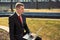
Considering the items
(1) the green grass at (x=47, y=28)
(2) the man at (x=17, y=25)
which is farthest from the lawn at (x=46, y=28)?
(2) the man at (x=17, y=25)

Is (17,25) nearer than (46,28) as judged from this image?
Yes

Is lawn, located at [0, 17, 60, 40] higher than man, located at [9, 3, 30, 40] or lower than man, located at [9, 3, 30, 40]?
lower

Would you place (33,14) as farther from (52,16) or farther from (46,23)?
(46,23)

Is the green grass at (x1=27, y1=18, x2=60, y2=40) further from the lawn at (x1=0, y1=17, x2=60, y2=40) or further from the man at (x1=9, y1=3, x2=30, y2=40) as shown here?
the man at (x1=9, y1=3, x2=30, y2=40)

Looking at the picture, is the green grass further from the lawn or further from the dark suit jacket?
the dark suit jacket

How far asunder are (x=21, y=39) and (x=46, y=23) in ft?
16.7

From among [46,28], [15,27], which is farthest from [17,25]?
[46,28]

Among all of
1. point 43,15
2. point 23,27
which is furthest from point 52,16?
point 23,27

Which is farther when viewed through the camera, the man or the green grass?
the green grass

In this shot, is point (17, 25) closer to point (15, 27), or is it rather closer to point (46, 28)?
point (15, 27)

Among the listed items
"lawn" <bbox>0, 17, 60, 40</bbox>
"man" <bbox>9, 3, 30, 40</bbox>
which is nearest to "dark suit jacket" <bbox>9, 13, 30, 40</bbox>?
"man" <bbox>9, 3, 30, 40</bbox>

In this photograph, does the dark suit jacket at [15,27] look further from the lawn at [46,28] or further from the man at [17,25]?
the lawn at [46,28]

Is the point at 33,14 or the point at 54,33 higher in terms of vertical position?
the point at 33,14

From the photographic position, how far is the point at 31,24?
11281 millimetres
